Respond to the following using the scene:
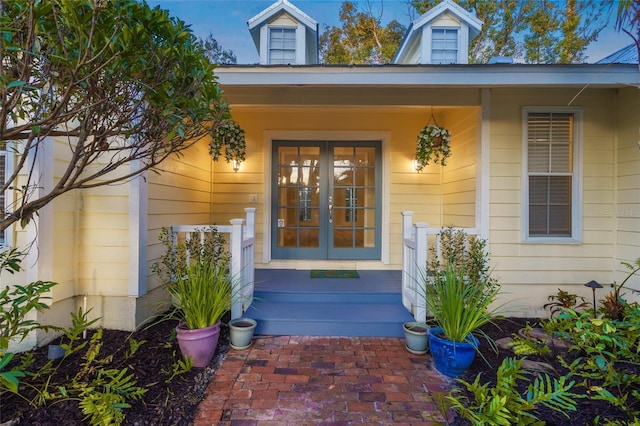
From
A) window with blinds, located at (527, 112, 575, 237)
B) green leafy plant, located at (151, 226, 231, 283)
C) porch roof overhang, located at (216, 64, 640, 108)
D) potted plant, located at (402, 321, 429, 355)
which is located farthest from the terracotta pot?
window with blinds, located at (527, 112, 575, 237)

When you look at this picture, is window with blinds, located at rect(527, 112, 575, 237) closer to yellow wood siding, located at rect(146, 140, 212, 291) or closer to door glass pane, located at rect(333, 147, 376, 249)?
door glass pane, located at rect(333, 147, 376, 249)

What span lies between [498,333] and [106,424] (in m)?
3.40

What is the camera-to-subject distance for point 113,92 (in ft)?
5.82

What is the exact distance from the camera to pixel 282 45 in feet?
16.6

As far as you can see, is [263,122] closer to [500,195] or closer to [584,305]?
[500,195]

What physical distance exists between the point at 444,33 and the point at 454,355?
4840 millimetres

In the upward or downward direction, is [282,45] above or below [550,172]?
above

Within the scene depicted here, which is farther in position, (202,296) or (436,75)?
(436,75)

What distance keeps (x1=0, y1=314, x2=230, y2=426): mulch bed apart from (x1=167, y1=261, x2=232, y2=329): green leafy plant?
1.12 ft

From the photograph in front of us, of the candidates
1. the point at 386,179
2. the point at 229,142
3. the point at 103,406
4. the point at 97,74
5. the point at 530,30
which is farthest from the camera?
the point at 530,30

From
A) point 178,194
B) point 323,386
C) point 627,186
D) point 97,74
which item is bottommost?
point 323,386

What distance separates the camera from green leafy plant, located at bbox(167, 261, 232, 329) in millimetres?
2607

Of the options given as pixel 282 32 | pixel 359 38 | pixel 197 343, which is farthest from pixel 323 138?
pixel 359 38

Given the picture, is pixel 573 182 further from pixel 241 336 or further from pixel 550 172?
pixel 241 336
